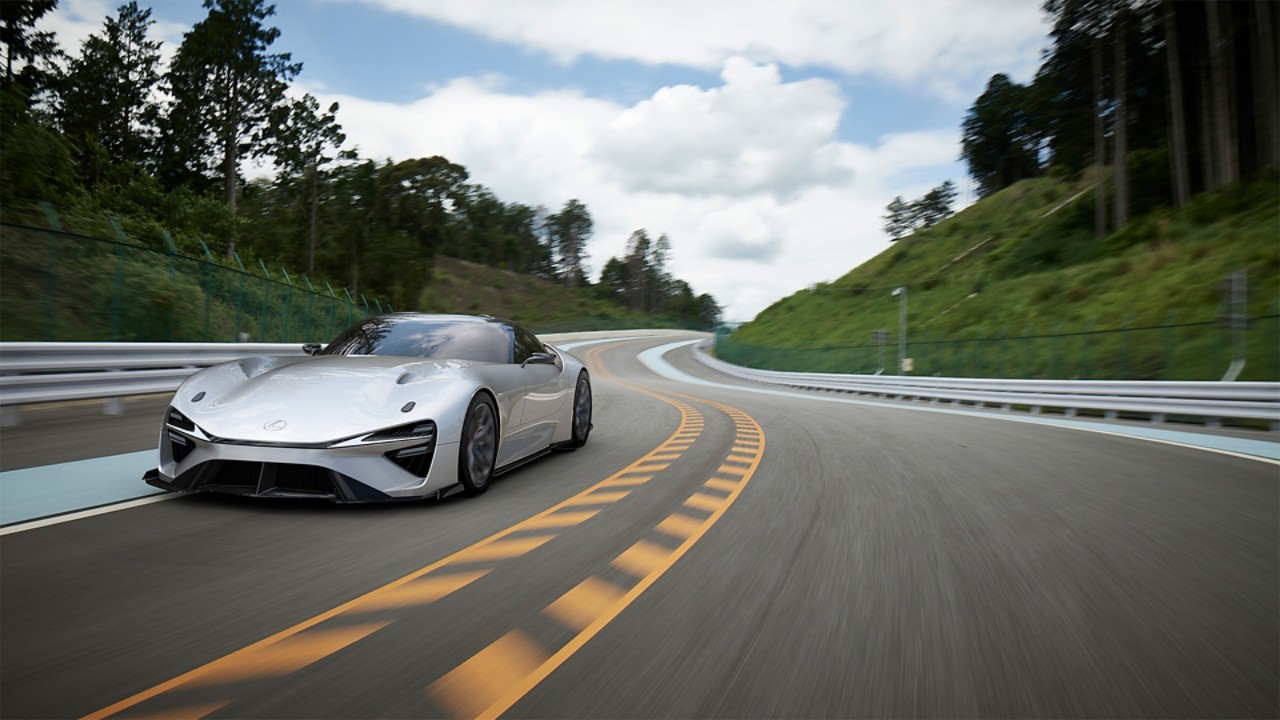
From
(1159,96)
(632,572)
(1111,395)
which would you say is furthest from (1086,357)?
(1159,96)

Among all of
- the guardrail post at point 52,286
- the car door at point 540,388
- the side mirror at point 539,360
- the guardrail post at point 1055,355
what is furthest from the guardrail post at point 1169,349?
the guardrail post at point 52,286

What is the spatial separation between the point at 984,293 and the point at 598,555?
52.0 m

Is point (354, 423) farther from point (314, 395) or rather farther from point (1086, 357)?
point (1086, 357)

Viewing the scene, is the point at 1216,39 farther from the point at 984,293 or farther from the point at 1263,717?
the point at 1263,717

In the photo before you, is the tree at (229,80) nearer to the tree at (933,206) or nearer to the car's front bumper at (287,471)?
the car's front bumper at (287,471)

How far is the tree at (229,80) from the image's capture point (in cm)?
4778

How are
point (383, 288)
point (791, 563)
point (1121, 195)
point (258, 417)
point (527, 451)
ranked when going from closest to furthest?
1. point (791, 563)
2. point (258, 417)
3. point (527, 451)
4. point (1121, 195)
5. point (383, 288)

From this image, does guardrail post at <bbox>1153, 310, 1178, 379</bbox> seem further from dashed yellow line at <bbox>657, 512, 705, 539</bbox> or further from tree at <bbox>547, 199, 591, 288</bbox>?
tree at <bbox>547, 199, 591, 288</bbox>

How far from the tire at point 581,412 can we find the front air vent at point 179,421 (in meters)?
4.25

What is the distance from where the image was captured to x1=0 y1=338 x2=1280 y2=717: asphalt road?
257 centimetres

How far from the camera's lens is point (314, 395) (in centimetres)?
524

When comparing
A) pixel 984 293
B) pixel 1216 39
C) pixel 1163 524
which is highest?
pixel 1216 39

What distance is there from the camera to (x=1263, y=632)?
3271mm

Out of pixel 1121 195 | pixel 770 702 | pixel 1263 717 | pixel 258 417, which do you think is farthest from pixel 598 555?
pixel 1121 195
